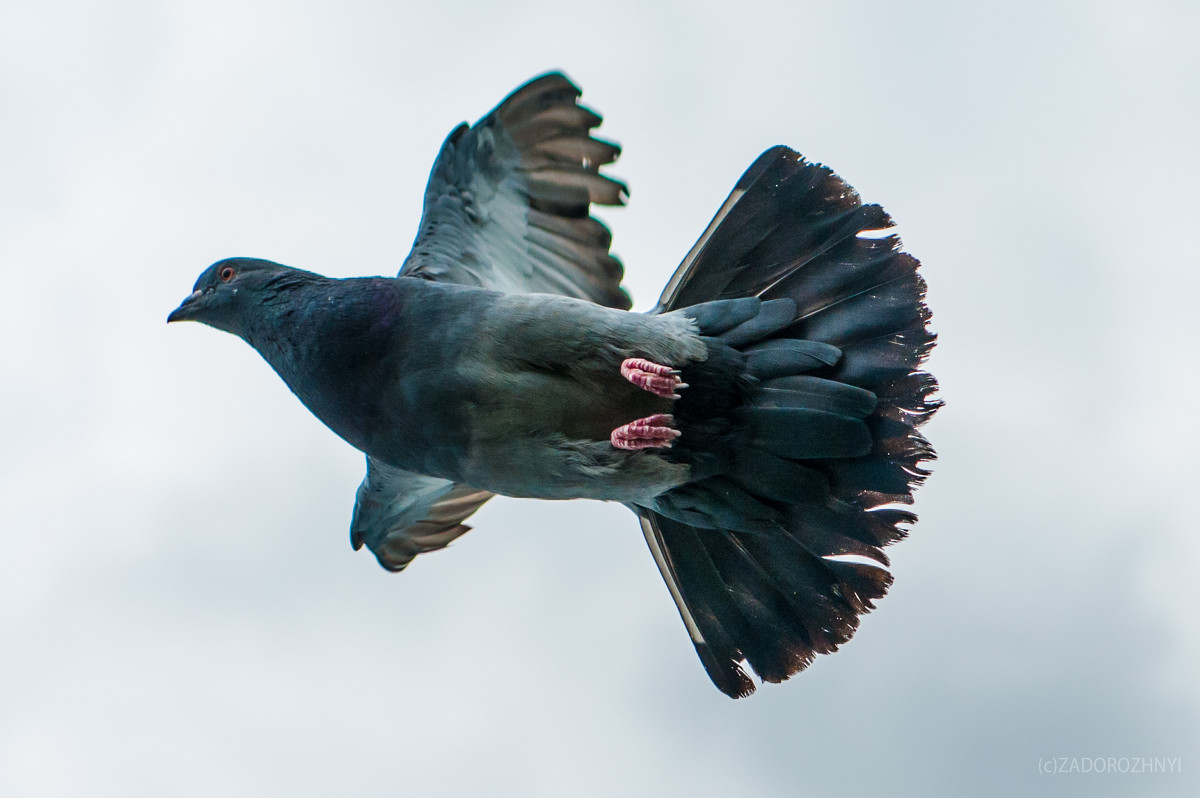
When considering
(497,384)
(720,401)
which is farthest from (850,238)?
(497,384)

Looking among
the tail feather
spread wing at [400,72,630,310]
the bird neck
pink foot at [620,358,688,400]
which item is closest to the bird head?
the bird neck

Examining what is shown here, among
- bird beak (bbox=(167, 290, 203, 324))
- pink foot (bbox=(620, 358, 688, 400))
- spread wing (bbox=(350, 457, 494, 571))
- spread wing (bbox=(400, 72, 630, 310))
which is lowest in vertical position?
spread wing (bbox=(350, 457, 494, 571))

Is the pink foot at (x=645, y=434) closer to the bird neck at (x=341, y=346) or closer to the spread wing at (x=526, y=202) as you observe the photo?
the bird neck at (x=341, y=346)

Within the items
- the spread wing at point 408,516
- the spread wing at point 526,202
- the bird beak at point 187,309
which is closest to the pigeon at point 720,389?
the bird beak at point 187,309

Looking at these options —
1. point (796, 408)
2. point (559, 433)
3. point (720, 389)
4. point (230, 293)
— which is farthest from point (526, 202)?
point (796, 408)

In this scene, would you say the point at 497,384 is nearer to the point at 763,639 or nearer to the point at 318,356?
the point at 318,356

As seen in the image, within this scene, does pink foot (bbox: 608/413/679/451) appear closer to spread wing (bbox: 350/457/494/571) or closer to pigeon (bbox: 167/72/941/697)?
pigeon (bbox: 167/72/941/697)

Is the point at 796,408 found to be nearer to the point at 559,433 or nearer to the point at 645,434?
the point at 645,434
